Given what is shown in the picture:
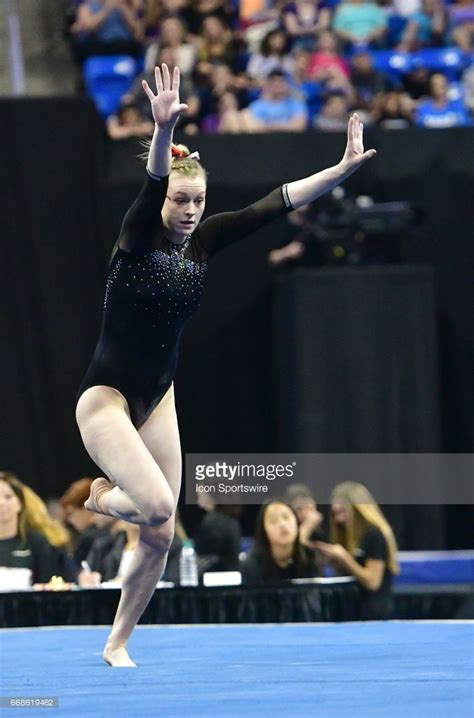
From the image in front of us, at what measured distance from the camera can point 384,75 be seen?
32.9ft

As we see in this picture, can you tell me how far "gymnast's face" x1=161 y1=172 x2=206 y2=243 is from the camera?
14.4 feet

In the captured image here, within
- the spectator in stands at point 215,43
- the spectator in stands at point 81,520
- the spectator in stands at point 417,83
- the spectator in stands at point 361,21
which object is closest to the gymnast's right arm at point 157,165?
the spectator in stands at point 81,520

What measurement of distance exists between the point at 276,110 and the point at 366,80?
798mm

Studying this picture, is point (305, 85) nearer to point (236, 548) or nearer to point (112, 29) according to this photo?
point (112, 29)

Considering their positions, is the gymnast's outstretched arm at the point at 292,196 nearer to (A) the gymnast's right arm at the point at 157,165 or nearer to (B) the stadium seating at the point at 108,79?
(A) the gymnast's right arm at the point at 157,165

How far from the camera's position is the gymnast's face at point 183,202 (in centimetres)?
438

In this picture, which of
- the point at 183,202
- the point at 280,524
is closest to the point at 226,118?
the point at 280,524

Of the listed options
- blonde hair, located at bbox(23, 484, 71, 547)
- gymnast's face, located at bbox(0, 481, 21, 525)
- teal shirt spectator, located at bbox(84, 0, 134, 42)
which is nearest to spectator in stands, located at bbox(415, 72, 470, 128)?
teal shirt spectator, located at bbox(84, 0, 134, 42)

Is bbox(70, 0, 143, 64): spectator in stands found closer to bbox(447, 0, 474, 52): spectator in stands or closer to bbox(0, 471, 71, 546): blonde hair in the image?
bbox(447, 0, 474, 52): spectator in stands

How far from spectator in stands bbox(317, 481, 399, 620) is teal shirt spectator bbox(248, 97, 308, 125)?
11.3 feet

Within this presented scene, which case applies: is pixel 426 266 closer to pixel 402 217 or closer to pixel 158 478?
pixel 402 217

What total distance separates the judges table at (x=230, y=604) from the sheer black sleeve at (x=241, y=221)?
8.21 ft

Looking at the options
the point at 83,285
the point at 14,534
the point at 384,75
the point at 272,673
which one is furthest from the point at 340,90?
the point at 272,673

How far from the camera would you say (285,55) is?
33.6 feet
